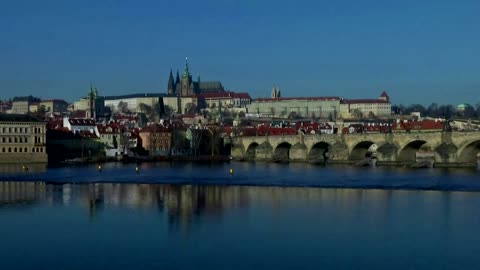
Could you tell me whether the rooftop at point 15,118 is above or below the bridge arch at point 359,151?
above

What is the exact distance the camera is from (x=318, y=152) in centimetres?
6612

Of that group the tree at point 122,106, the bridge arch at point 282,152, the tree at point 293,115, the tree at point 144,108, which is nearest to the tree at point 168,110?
the tree at point 144,108

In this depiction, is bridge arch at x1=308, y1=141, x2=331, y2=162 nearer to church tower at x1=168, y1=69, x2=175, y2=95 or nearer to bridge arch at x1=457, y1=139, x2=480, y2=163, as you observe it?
bridge arch at x1=457, y1=139, x2=480, y2=163

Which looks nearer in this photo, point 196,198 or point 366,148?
point 196,198

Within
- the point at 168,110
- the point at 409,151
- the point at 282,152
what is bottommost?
the point at 282,152

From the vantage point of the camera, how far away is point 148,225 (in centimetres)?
2412

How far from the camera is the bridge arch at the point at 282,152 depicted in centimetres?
6783

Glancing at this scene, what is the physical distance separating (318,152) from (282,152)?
410cm

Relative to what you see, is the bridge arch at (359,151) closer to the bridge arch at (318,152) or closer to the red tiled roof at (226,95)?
the bridge arch at (318,152)

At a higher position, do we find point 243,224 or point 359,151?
point 359,151

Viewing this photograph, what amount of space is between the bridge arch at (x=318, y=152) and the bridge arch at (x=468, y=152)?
1388 centimetres

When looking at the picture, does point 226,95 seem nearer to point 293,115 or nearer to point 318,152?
point 293,115

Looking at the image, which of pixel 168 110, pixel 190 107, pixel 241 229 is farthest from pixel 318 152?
pixel 190 107

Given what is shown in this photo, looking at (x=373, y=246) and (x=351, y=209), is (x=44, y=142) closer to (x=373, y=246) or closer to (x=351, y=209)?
(x=351, y=209)
